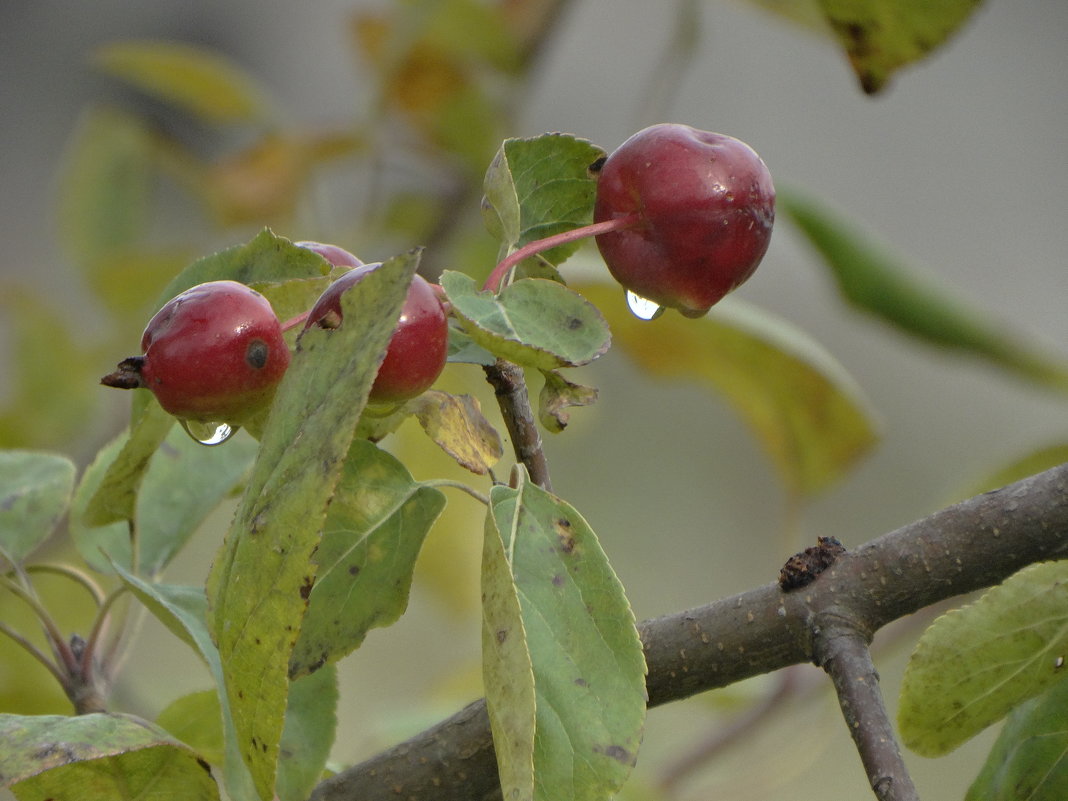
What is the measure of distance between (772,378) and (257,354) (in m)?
0.66

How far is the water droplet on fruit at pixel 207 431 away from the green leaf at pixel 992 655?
0.29 metres

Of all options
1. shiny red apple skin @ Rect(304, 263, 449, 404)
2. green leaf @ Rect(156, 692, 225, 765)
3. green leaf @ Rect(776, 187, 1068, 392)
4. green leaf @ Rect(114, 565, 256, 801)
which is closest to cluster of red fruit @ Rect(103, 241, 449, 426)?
shiny red apple skin @ Rect(304, 263, 449, 404)

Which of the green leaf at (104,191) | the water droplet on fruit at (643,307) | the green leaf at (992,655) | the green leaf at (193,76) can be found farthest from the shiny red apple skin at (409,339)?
the green leaf at (193,76)

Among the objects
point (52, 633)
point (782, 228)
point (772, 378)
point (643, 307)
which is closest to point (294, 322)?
point (643, 307)

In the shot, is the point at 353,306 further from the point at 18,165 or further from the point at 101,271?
the point at 18,165

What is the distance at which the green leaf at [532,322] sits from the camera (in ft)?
1.33

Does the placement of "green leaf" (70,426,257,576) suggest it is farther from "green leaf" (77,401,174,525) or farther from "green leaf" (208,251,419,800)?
"green leaf" (208,251,419,800)

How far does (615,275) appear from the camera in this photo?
49 centimetres

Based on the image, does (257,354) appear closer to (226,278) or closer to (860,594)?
(226,278)

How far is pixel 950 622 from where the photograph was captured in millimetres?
493

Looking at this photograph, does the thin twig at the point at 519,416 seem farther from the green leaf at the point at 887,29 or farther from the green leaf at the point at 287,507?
the green leaf at the point at 887,29

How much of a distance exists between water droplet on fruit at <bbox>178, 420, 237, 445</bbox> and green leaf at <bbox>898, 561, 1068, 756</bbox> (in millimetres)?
292

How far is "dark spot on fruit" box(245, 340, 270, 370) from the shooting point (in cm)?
42

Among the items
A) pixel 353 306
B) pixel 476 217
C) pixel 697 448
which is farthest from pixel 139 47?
pixel 697 448
